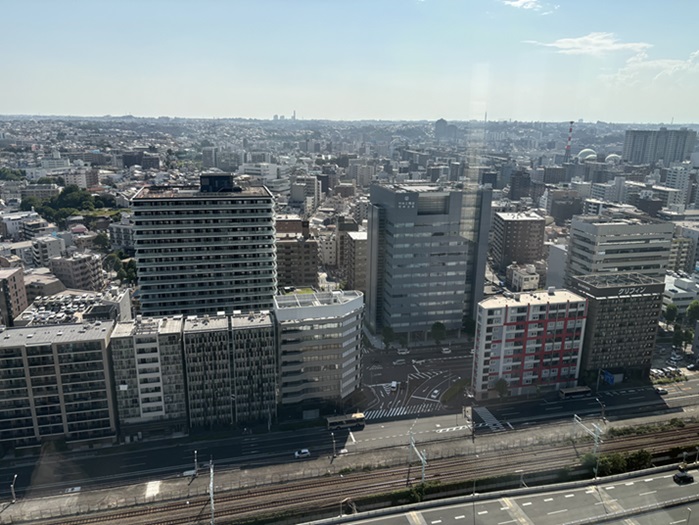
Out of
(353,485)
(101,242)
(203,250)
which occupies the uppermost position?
(203,250)

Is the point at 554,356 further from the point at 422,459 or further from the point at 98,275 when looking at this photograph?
the point at 98,275

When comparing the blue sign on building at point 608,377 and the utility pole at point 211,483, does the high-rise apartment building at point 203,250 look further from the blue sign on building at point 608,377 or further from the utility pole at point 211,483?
the blue sign on building at point 608,377

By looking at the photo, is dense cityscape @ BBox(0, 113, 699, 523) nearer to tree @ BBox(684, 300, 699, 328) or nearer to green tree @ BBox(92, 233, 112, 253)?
tree @ BBox(684, 300, 699, 328)

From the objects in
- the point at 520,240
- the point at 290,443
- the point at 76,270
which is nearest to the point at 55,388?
the point at 290,443

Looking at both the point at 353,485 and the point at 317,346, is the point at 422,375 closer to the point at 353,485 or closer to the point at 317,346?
the point at 317,346

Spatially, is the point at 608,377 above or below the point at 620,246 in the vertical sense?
below

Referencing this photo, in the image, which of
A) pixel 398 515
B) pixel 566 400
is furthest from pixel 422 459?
pixel 566 400

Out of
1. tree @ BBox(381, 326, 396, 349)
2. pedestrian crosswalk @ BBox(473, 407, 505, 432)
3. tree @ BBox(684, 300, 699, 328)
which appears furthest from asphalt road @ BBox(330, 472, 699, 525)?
tree @ BBox(684, 300, 699, 328)

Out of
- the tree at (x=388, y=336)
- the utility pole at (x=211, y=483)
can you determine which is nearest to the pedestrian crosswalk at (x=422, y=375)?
the tree at (x=388, y=336)
